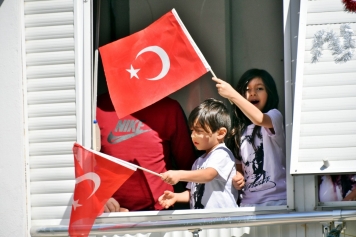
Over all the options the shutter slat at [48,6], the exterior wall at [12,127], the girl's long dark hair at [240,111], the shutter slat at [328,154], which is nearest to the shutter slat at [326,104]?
the shutter slat at [328,154]

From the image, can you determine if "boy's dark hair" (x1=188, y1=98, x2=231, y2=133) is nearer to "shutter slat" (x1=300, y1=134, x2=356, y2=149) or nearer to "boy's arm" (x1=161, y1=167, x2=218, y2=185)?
"boy's arm" (x1=161, y1=167, x2=218, y2=185)

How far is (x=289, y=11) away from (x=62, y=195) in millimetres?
2049

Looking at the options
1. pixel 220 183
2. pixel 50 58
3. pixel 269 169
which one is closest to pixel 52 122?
pixel 50 58

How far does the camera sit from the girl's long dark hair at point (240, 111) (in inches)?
267

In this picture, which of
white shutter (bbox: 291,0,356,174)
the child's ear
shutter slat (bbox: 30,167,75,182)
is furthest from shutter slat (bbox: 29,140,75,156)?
white shutter (bbox: 291,0,356,174)

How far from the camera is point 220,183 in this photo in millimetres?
6668

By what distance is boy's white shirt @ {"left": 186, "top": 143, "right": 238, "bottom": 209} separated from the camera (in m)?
6.63

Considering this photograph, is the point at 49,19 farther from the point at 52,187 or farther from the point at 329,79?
the point at 329,79

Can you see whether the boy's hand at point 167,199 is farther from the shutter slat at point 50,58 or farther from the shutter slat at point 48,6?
the shutter slat at point 48,6

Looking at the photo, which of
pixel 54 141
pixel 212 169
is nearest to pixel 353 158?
pixel 212 169

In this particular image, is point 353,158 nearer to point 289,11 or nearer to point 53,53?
point 289,11

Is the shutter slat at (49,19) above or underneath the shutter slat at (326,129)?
above

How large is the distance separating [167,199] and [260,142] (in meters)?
0.76

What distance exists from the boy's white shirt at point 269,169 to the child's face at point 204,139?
30 cm
